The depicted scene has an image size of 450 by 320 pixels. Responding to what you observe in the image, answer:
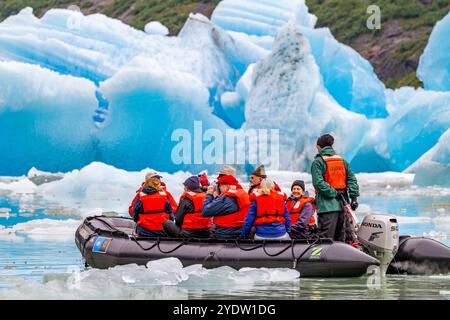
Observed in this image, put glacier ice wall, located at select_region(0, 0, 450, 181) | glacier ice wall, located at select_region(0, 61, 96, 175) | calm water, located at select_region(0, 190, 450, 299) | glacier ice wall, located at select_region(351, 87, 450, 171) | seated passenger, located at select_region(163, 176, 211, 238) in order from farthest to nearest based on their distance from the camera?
glacier ice wall, located at select_region(351, 87, 450, 171) < glacier ice wall, located at select_region(0, 0, 450, 181) < glacier ice wall, located at select_region(0, 61, 96, 175) < seated passenger, located at select_region(163, 176, 211, 238) < calm water, located at select_region(0, 190, 450, 299)

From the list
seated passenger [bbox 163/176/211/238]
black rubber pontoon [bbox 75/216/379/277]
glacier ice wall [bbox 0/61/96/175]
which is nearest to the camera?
black rubber pontoon [bbox 75/216/379/277]

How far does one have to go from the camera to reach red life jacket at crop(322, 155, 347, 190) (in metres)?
7.37

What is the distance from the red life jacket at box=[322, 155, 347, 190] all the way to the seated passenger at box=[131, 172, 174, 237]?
1515 mm

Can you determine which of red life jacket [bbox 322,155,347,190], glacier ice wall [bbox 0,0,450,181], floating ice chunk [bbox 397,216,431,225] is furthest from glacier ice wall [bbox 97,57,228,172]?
red life jacket [bbox 322,155,347,190]

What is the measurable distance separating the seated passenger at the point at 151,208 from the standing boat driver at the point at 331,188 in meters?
1.42

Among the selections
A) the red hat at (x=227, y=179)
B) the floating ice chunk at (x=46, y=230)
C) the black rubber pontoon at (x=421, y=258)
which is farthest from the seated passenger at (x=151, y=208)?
the floating ice chunk at (x=46, y=230)

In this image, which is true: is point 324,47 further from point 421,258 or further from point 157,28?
point 421,258

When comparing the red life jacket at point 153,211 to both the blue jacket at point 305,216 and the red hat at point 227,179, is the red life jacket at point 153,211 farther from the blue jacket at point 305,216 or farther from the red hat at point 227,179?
the blue jacket at point 305,216

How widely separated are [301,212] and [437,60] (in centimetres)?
1630

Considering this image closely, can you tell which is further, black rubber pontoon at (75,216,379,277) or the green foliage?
the green foliage

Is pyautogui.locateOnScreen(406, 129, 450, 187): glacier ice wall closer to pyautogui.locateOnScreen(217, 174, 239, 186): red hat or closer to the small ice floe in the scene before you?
the small ice floe

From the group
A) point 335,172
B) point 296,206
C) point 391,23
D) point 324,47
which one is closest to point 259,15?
point 324,47

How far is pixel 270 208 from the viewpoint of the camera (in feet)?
23.7

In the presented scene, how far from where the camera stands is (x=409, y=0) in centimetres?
4731
